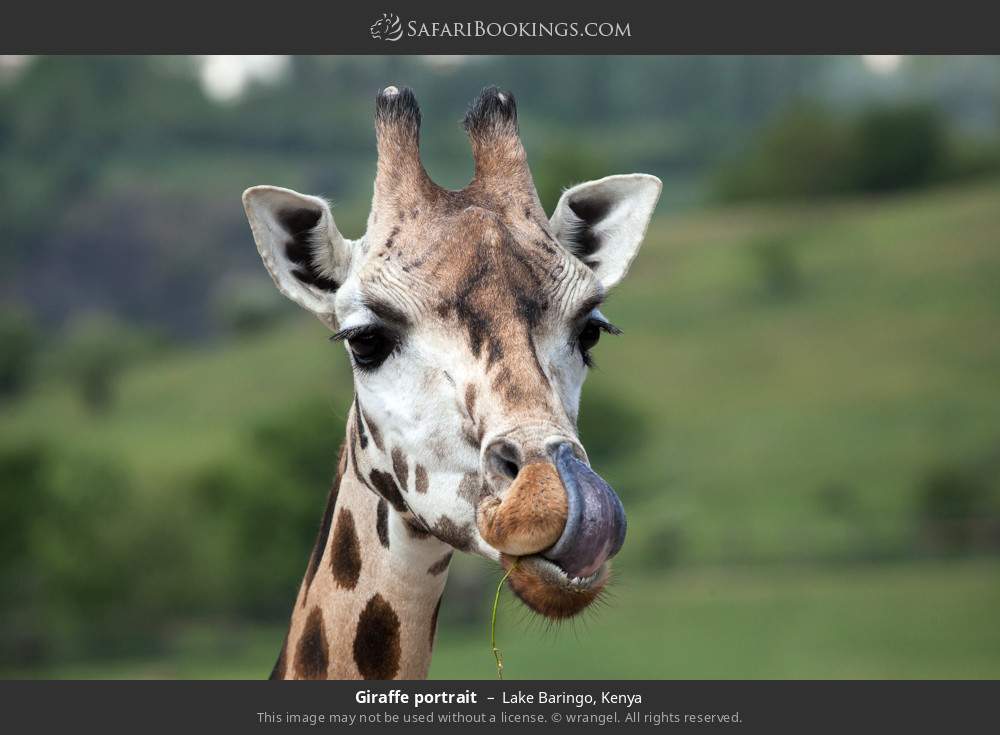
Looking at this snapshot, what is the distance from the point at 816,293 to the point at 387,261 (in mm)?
173934

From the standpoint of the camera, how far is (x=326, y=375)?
531 ft

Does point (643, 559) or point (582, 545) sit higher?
point (643, 559)

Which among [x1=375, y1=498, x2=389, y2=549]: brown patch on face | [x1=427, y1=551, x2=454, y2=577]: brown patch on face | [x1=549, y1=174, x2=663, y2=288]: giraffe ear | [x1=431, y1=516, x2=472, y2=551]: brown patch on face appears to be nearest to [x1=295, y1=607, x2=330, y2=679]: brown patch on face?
[x1=375, y1=498, x2=389, y2=549]: brown patch on face

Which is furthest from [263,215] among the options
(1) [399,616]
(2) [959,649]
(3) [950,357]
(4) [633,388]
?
(3) [950,357]

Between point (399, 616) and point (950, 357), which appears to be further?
point (950, 357)

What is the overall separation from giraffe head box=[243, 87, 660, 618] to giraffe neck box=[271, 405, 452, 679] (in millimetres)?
210

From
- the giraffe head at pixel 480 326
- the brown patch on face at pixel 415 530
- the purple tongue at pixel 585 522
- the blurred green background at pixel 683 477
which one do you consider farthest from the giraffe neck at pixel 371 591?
the blurred green background at pixel 683 477

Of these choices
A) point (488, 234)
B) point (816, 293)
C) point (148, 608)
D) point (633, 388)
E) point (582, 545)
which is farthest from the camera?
point (816, 293)

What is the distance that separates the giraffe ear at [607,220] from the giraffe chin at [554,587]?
10.5 ft

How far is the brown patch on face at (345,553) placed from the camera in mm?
9727

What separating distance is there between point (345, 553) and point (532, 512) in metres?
2.82

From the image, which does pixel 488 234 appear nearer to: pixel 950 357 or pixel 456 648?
pixel 456 648

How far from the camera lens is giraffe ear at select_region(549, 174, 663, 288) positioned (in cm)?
1035

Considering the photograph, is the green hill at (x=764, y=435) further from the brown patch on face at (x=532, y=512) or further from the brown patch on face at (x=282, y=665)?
the brown patch on face at (x=532, y=512)
